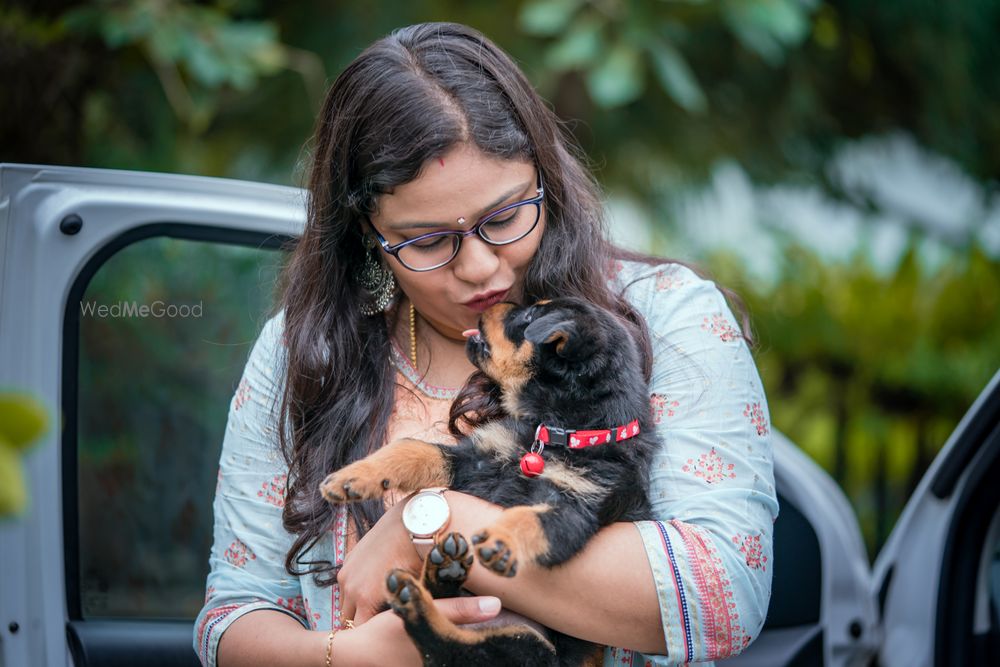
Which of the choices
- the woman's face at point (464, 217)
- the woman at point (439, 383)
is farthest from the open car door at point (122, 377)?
the woman's face at point (464, 217)

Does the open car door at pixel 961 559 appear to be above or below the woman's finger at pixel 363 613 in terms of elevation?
below

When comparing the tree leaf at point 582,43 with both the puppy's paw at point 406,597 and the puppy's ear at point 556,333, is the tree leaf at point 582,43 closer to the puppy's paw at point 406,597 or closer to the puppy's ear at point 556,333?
the puppy's ear at point 556,333

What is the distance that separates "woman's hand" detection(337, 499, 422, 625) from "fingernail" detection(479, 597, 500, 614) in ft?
0.54

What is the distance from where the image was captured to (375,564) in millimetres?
2004

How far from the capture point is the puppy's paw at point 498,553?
1859mm

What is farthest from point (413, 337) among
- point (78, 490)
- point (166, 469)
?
point (166, 469)

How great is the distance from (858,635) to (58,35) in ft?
14.7

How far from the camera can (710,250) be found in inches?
290

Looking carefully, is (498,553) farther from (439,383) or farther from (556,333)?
(439,383)

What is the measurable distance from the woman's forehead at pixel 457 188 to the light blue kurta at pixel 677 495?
1.50ft

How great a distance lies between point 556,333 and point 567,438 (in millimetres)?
238

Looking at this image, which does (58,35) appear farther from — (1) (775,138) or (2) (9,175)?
Result: (1) (775,138)

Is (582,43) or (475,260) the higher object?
(582,43)

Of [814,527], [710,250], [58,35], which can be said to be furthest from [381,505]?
[710,250]
